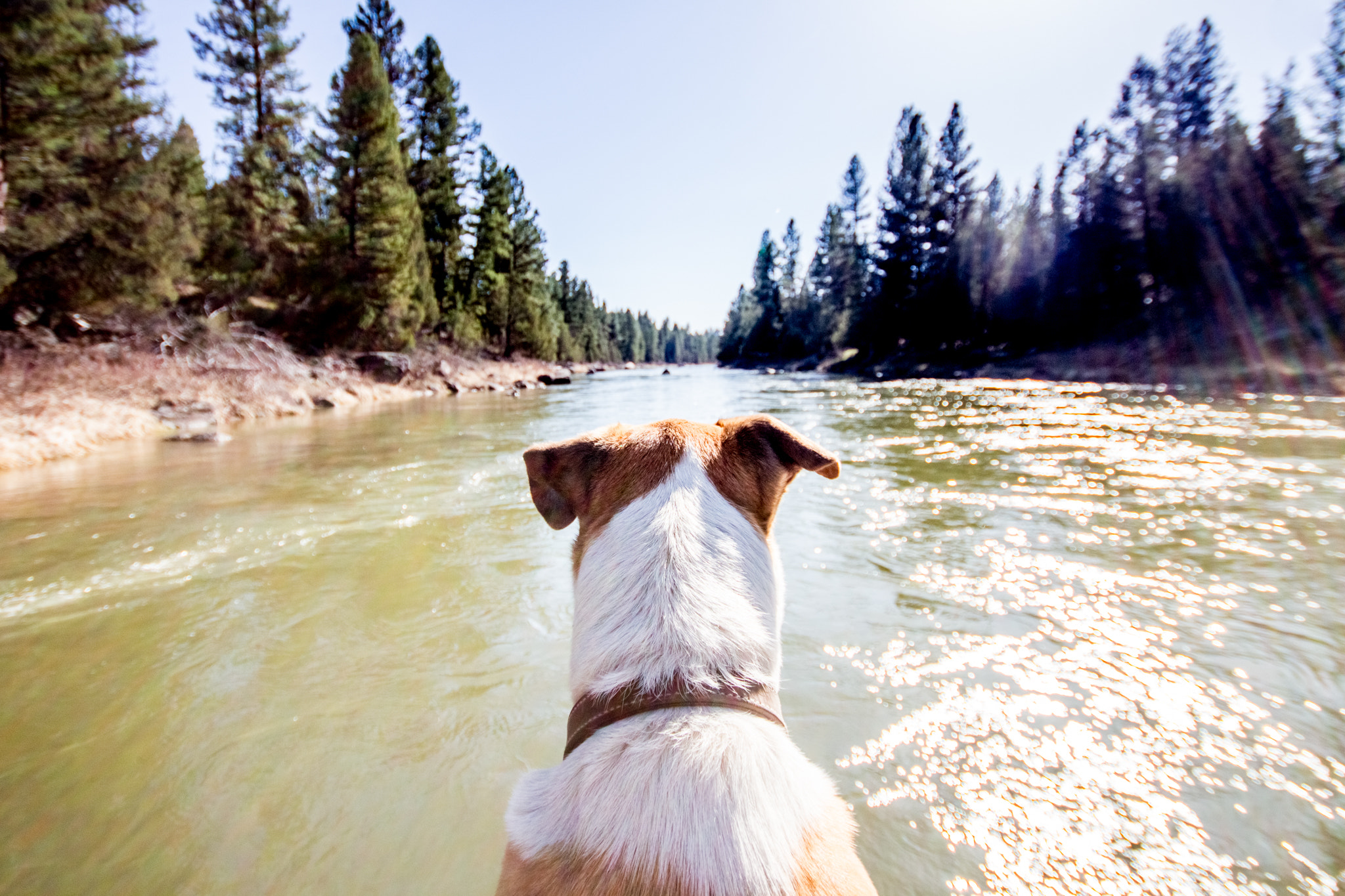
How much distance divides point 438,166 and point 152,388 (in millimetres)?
30920

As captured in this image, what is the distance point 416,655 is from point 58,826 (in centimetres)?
161

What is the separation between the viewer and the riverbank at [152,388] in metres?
10.0

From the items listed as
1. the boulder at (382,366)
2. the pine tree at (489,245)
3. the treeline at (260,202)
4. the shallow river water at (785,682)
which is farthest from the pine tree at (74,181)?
the pine tree at (489,245)

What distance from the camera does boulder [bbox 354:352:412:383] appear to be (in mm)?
25766

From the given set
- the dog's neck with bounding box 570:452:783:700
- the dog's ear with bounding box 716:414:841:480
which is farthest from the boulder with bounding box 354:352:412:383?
the dog's neck with bounding box 570:452:783:700

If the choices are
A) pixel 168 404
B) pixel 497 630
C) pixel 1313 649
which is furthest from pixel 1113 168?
pixel 168 404

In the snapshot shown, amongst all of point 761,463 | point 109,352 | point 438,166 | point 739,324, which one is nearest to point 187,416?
point 109,352

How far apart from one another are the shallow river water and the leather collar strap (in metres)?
1.18

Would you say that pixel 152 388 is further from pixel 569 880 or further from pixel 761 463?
pixel 569 880

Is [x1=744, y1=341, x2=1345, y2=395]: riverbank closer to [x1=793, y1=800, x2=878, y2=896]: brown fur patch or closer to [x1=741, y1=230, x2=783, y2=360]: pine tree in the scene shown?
[x1=793, y1=800, x2=878, y2=896]: brown fur patch

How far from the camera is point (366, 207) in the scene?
26766mm

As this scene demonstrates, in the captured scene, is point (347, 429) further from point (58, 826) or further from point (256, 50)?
point (256, 50)

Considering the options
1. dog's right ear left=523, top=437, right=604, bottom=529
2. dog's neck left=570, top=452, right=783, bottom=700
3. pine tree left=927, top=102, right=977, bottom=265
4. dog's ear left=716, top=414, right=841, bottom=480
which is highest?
pine tree left=927, top=102, right=977, bottom=265

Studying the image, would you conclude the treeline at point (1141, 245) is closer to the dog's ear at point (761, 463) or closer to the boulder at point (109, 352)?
the dog's ear at point (761, 463)
